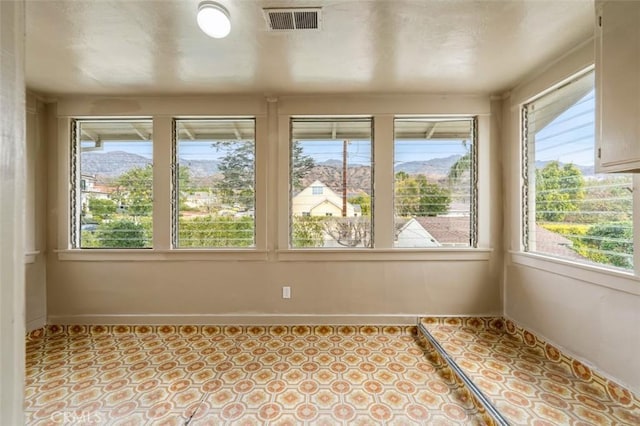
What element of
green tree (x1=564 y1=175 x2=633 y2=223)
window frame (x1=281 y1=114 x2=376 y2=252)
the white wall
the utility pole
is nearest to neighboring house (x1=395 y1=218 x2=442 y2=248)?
window frame (x1=281 y1=114 x2=376 y2=252)

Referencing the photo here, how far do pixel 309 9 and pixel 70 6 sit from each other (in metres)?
1.34

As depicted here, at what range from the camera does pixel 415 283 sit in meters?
2.90

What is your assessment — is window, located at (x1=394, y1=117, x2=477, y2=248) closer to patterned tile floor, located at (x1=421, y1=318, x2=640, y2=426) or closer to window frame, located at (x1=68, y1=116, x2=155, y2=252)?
patterned tile floor, located at (x1=421, y1=318, x2=640, y2=426)

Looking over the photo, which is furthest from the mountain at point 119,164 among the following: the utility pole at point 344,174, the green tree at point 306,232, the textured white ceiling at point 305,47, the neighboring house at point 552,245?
the neighboring house at point 552,245

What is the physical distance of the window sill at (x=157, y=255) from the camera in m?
2.91

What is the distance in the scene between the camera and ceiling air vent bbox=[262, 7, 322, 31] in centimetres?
169

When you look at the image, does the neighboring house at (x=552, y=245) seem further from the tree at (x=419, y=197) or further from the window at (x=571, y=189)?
the tree at (x=419, y=197)

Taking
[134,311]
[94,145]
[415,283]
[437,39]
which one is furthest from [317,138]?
[134,311]

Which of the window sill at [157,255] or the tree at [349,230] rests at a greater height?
the tree at [349,230]

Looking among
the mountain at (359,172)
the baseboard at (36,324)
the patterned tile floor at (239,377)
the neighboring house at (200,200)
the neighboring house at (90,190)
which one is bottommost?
the patterned tile floor at (239,377)

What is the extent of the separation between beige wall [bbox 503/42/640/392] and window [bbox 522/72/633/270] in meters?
0.09

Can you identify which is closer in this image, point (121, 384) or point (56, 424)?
point (56, 424)

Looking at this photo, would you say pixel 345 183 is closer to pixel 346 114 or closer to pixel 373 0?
pixel 346 114

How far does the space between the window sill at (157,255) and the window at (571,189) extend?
250 cm
